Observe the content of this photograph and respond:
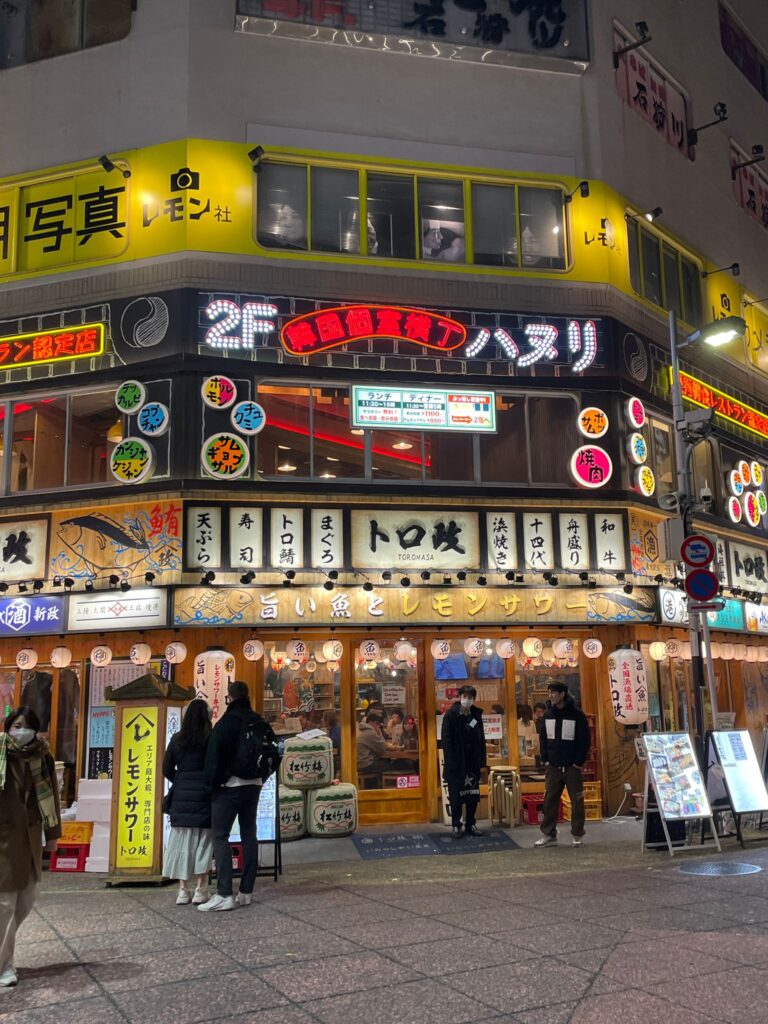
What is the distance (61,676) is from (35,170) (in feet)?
28.8

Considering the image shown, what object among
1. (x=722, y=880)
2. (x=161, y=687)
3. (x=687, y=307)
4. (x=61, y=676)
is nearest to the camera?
(x=722, y=880)

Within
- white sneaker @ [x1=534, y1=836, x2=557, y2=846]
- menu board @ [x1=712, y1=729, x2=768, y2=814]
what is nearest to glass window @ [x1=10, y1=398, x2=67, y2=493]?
white sneaker @ [x1=534, y1=836, x2=557, y2=846]

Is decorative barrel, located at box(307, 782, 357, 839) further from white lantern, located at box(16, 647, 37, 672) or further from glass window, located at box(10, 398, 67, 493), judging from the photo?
glass window, located at box(10, 398, 67, 493)

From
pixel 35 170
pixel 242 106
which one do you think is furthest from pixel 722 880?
pixel 35 170

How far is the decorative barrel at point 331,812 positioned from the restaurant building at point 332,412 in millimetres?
951

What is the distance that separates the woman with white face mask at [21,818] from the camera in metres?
6.99

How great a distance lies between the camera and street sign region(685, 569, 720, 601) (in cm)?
1310

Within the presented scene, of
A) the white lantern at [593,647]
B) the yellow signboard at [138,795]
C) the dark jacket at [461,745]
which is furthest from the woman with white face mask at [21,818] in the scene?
the white lantern at [593,647]

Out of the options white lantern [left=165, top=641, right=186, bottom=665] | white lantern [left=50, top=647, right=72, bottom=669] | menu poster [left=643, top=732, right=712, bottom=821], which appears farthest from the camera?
white lantern [left=50, top=647, right=72, bottom=669]

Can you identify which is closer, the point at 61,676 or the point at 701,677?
the point at 701,677

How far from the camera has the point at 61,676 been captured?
51.4ft

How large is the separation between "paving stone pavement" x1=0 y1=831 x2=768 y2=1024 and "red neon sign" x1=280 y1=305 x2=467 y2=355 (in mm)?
8320

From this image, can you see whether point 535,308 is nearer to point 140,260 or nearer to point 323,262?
point 323,262

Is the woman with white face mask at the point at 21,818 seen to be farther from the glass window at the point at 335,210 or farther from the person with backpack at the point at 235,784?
the glass window at the point at 335,210
